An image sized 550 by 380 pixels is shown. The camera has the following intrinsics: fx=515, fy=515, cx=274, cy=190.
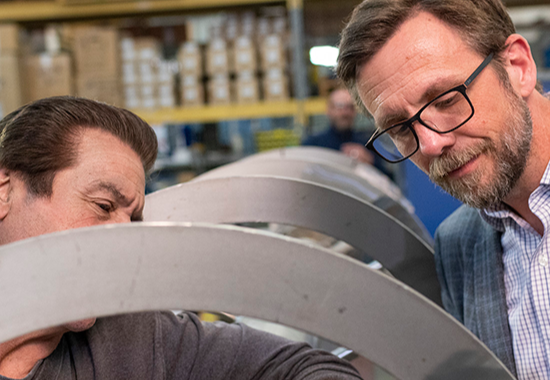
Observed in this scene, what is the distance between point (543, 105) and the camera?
3.36ft

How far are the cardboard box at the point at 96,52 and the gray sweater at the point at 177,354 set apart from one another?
10.3 feet

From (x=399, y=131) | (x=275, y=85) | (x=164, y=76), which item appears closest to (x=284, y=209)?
(x=399, y=131)

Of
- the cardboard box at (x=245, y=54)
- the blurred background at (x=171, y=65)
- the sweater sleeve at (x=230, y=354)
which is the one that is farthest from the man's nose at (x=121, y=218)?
the cardboard box at (x=245, y=54)

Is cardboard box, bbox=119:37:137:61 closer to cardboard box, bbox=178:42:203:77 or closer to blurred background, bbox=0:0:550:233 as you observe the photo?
blurred background, bbox=0:0:550:233

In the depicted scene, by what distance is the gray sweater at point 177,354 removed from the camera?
2.74 ft

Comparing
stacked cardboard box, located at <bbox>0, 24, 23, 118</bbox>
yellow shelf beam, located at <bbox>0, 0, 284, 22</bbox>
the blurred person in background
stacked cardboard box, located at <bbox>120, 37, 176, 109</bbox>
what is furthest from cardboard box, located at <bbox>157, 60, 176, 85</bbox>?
the blurred person in background

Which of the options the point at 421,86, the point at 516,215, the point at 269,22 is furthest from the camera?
the point at 269,22

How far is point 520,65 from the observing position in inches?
39.2

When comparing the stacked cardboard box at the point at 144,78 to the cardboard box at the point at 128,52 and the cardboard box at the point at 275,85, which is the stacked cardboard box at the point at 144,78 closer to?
the cardboard box at the point at 128,52

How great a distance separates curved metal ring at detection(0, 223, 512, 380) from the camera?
1.31 feet

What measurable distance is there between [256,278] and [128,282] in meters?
0.11

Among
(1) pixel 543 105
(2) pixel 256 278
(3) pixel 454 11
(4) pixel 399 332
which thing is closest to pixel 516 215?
(1) pixel 543 105

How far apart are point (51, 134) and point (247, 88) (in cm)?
301

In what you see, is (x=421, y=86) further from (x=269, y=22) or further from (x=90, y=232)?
(x=269, y=22)
